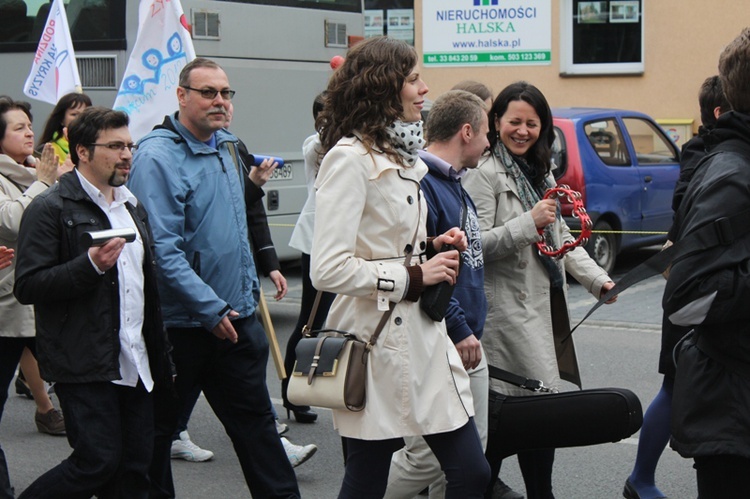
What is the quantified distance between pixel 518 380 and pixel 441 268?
107 cm

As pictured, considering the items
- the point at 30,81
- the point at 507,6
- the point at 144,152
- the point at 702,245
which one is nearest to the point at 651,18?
the point at 507,6

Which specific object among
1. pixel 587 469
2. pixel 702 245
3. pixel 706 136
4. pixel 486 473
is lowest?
pixel 587 469

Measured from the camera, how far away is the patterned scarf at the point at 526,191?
4.78 metres

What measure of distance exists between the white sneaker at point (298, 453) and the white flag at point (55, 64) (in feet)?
11.8

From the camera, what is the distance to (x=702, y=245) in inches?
120

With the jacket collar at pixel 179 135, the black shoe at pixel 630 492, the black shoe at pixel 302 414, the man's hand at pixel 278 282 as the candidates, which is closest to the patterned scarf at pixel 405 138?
the jacket collar at pixel 179 135

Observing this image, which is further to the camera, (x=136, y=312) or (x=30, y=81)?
(x=30, y=81)

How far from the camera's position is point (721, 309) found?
9.91ft

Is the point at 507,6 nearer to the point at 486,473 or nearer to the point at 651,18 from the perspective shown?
the point at 651,18

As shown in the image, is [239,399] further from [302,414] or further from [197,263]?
[302,414]

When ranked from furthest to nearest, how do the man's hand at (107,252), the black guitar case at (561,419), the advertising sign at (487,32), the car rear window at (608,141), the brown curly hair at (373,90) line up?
1. the advertising sign at (487,32)
2. the car rear window at (608,141)
3. the black guitar case at (561,419)
4. the man's hand at (107,252)
5. the brown curly hair at (373,90)

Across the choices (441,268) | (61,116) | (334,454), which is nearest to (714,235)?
(441,268)

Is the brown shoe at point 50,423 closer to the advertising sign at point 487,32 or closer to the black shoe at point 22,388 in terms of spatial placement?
the black shoe at point 22,388

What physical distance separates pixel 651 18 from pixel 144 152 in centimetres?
1439
